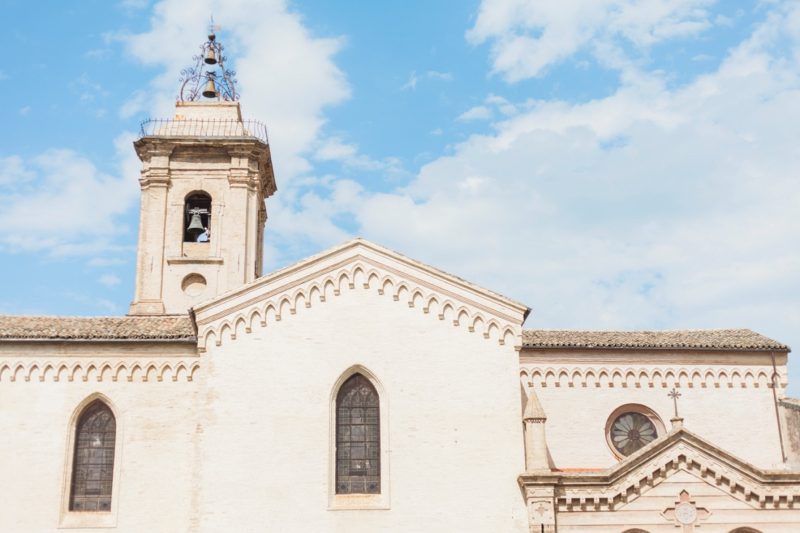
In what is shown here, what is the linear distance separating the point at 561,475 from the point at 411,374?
13.2ft

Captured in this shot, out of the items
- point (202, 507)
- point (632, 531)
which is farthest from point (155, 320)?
point (632, 531)

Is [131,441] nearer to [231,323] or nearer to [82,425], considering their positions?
[82,425]

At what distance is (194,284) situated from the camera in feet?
95.6

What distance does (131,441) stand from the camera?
21.0 m

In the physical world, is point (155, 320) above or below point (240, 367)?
above

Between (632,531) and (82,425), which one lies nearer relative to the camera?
(632,531)

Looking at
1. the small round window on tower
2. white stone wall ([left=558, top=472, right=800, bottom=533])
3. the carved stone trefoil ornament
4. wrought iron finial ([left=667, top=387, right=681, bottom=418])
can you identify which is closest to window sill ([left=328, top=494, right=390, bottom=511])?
white stone wall ([left=558, top=472, right=800, bottom=533])

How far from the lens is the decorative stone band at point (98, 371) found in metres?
21.5

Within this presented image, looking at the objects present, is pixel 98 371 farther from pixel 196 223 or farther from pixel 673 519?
pixel 673 519

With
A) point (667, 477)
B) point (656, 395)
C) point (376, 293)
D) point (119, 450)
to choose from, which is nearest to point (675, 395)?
point (656, 395)

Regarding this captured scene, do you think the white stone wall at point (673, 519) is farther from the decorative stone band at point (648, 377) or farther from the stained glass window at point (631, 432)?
the decorative stone band at point (648, 377)

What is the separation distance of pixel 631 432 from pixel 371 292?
7962 mm

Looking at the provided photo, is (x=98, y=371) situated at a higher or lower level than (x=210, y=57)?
lower

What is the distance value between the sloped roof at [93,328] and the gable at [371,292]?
197 cm
